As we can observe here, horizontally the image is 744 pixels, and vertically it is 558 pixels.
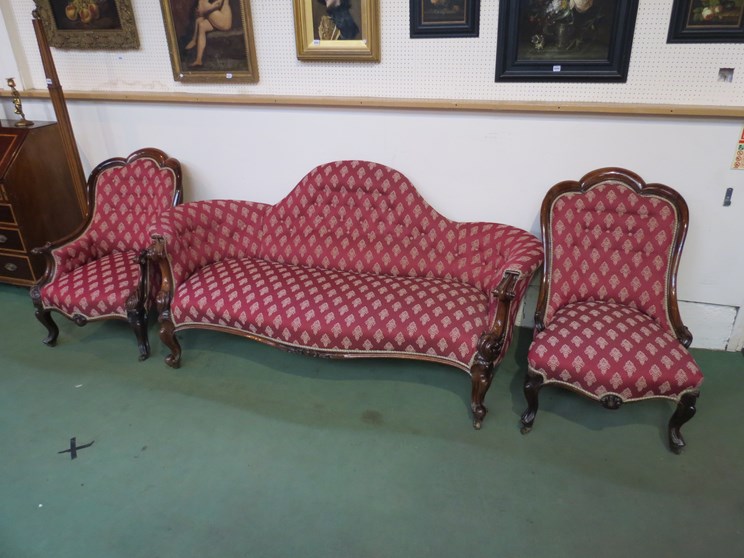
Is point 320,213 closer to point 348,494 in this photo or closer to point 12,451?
point 348,494

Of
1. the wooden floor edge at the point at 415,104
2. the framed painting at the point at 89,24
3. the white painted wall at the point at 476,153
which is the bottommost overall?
the white painted wall at the point at 476,153

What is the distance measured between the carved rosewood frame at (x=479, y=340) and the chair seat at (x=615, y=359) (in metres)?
0.19

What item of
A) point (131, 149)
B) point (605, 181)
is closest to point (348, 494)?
point (605, 181)

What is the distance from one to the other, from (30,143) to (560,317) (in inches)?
142

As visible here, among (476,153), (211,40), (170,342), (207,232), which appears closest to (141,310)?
(170,342)

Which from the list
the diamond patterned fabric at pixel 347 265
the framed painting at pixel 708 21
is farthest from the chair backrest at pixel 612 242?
the framed painting at pixel 708 21

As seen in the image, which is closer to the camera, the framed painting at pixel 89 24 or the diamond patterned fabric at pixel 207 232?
the diamond patterned fabric at pixel 207 232

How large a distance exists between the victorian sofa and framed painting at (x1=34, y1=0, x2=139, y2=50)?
1.27 meters

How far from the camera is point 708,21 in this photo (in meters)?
2.37

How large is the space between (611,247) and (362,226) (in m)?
1.39

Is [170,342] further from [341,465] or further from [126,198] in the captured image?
[341,465]

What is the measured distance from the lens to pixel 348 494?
6.95 ft

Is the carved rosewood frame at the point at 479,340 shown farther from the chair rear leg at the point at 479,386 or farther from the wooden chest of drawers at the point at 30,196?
the wooden chest of drawers at the point at 30,196

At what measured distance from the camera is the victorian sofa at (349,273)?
2461 mm
